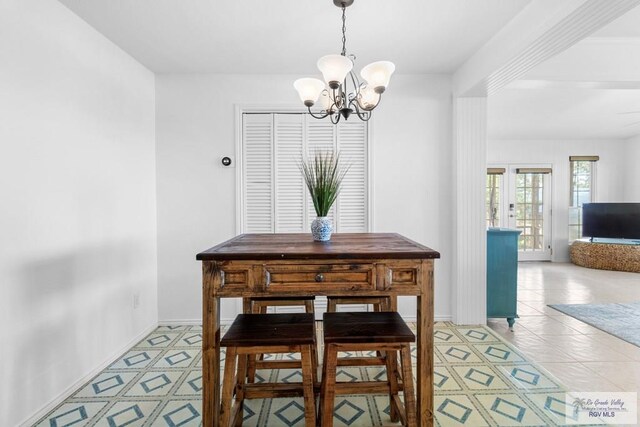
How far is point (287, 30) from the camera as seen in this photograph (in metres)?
2.39

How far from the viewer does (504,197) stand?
22.1 feet

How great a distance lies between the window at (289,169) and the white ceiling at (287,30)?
574mm

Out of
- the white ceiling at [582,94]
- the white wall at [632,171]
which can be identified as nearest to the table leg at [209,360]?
the white ceiling at [582,94]

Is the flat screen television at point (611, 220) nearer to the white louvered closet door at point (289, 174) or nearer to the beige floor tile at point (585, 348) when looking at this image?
the beige floor tile at point (585, 348)

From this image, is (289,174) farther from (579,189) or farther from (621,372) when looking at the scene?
(579,189)

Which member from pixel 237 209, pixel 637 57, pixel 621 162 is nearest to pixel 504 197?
pixel 621 162

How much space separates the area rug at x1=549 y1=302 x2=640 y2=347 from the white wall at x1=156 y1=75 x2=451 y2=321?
4.96 ft

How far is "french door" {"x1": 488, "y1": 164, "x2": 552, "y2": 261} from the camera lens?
6730 mm

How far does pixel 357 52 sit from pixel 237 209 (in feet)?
6.08

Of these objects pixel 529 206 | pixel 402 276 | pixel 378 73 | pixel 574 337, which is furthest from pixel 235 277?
pixel 529 206

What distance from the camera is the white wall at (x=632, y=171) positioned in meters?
6.40

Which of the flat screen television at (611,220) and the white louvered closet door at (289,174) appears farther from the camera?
the flat screen television at (611,220)

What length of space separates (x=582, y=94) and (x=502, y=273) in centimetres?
284

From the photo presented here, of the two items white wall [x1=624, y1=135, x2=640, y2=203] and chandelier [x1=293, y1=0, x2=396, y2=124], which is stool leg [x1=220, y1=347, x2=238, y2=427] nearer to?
chandelier [x1=293, y1=0, x2=396, y2=124]
